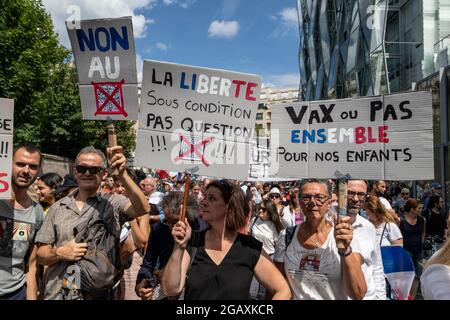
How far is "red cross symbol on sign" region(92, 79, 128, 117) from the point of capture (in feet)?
10.9

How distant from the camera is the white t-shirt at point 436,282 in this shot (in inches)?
66.0

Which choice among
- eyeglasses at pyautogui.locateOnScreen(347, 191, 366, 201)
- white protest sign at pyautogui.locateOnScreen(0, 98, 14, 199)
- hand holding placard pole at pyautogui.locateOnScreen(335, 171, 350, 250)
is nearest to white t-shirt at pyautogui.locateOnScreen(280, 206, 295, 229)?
eyeglasses at pyautogui.locateOnScreen(347, 191, 366, 201)

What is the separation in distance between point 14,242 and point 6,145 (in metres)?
0.76

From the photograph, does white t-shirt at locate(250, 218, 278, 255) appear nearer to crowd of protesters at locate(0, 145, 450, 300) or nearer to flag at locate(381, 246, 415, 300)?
flag at locate(381, 246, 415, 300)

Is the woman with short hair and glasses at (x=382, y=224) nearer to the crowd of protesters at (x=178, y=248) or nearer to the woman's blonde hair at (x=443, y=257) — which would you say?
the crowd of protesters at (x=178, y=248)

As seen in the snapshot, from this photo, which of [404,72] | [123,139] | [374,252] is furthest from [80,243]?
[123,139]

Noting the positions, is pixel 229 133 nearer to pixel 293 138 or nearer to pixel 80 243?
pixel 293 138

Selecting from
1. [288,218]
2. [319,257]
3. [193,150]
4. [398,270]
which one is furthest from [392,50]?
[319,257]

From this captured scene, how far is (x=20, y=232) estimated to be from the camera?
303cm

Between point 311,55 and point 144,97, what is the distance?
38004mm

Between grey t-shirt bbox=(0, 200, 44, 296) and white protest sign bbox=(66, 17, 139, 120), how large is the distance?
889mm

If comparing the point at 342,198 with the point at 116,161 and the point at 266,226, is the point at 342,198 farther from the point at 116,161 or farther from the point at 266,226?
the point at 266,226

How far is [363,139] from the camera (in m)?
3.43
